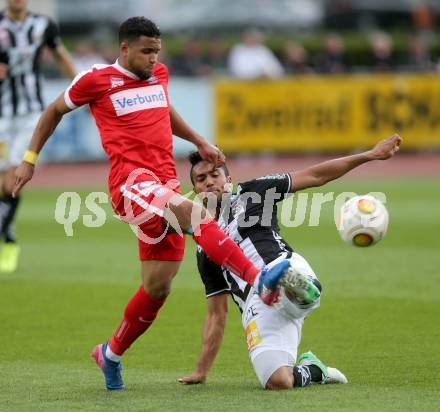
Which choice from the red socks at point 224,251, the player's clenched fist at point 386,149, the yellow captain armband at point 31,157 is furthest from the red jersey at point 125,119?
the player's clenched fist at point 386,149

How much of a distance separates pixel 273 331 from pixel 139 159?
1298mm

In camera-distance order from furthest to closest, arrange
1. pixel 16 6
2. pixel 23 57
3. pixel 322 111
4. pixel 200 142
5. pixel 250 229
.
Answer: pixel 322 111 → pixel 23 57 → pixel 16 6 → pixel 200 142 → pixel 250 229

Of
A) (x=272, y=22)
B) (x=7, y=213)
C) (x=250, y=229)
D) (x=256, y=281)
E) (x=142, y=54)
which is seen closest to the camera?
(x=256, y=281)

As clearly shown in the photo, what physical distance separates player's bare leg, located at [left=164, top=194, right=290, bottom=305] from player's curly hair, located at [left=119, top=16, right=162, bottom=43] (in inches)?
41.7

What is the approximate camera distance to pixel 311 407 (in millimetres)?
5691

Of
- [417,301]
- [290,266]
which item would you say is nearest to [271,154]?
Answer: [417,301]

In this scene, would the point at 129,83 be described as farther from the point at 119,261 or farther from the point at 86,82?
the point at 119,261

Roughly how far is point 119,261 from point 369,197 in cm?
548

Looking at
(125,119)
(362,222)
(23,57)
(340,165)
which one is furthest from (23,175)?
(23,57)

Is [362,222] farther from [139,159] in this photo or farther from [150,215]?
[139,159]

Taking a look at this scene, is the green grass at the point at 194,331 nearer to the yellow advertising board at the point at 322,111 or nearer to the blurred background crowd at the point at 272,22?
the yellow advertising board at the point at 322,111

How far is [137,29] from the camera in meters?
6.62

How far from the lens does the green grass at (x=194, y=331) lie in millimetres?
6035

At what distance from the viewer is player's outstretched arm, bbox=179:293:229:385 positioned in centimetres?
649
